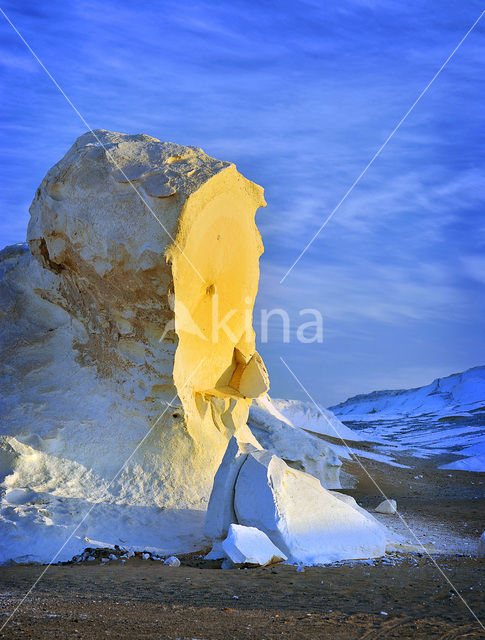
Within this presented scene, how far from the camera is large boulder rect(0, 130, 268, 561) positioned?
8.30 meters

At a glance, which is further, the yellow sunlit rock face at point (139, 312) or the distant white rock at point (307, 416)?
the distant white rock at point (307, 416)

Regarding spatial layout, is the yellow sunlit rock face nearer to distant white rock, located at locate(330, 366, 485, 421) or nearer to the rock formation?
the rock formation

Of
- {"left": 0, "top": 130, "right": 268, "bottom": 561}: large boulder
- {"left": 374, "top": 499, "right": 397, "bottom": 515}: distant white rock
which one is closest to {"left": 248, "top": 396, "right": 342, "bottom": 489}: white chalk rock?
{"left": 374, "top": 499, "right": 397, "bottom": 515}: distant white rock

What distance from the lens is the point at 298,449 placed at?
568 inches

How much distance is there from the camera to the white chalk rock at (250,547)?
21.2ft

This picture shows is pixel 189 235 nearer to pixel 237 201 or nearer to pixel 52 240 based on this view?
pixel 237 201

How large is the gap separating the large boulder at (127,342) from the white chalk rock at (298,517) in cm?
108

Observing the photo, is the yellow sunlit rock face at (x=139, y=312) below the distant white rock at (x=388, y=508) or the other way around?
the other way around

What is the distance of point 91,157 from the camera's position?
29.2ft

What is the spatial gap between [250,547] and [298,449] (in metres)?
7.93

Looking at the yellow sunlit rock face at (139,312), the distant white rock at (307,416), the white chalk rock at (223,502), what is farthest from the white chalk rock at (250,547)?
the distant white rock at (307,416)

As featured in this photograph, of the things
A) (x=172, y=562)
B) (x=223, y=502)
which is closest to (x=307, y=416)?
(x=223, y=502)

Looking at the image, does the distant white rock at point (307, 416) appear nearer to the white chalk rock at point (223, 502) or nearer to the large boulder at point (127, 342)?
the large boulder at point (127, 342)

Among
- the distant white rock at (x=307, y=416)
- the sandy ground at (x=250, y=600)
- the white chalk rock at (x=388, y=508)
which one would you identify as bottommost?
the sandy ground at (x=250, y=600)
